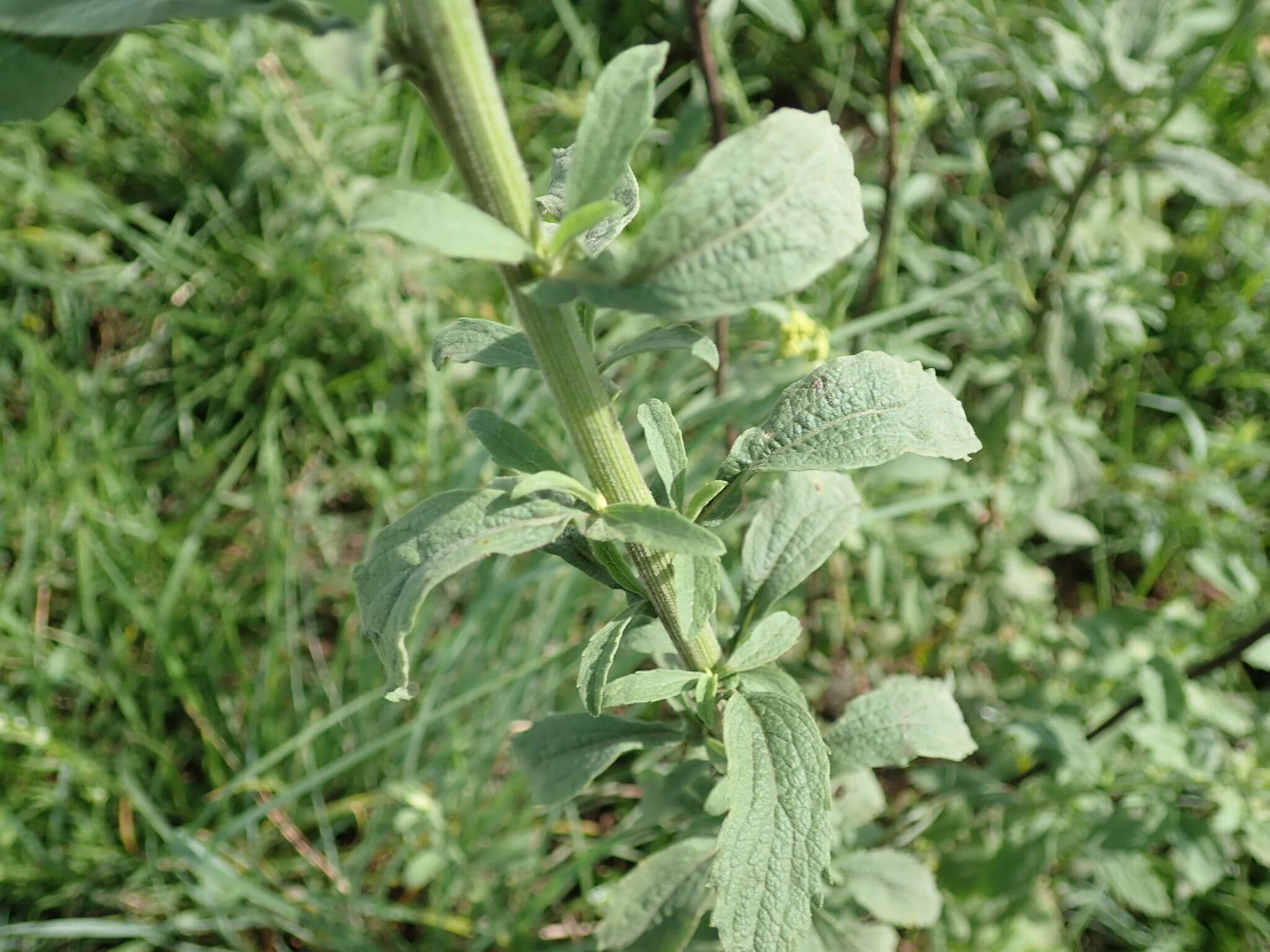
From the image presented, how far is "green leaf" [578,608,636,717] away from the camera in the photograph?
90 cm

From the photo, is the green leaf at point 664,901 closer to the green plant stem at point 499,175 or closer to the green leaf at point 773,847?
the green leaf at point 773,847

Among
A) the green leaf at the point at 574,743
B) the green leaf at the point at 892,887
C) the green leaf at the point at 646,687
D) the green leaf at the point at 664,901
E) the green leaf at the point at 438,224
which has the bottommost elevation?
A: the green leaf at the point at 892,887

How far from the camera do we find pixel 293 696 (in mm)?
2289

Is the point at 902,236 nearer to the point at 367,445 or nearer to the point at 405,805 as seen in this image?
the point at 367,445

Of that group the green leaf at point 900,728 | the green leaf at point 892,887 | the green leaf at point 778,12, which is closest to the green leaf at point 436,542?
the green leaf at point 900,728

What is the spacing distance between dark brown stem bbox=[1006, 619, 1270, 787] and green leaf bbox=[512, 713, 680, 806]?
1101 mm

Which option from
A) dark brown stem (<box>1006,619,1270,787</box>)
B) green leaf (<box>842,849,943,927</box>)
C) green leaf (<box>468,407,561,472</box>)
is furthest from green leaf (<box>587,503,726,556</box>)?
dark brown stem (<box>1006,619,1270,787</box>)

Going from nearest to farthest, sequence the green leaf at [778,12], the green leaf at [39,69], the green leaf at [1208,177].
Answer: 1. the green leaf at [39,69]
2. the green leaf at [778,12]
3. the green leaf at [1208,177]

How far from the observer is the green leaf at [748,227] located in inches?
26.0

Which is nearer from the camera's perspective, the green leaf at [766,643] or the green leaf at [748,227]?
the green leaf at [748,227]

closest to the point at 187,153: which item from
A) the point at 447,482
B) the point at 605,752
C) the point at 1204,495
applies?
the point at 447,482

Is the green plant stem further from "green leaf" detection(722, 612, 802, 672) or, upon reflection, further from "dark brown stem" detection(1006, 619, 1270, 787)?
"dark brown stem" detection(1006, 619, 1270, 787)

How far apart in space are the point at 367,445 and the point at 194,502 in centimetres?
52

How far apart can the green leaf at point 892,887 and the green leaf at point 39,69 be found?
4.46 ft
